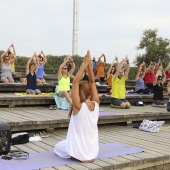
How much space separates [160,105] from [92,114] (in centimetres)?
719

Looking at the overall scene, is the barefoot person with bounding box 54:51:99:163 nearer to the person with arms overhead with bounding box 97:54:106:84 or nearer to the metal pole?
the person with arms overhead with bounding box 97:54:106:84

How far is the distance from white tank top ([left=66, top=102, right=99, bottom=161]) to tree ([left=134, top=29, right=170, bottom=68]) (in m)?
27.4

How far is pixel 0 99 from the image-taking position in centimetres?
875

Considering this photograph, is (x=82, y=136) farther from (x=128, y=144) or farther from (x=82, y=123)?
(x=128, y=144)

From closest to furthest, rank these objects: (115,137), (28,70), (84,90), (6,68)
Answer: (84,90)
(115,137)
(28,70)
(6,68)

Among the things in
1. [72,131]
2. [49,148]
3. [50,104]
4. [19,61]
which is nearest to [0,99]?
[50,104]

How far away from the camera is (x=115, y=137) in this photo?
7.11 metres

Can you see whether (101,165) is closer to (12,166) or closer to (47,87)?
(12,166)

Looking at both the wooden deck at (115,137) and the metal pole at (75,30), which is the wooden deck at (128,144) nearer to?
the wooden deck at (115,137)

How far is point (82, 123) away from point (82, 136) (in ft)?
0.64

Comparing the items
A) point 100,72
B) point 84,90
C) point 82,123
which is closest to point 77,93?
point 84,90

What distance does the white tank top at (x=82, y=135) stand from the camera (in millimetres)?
4922

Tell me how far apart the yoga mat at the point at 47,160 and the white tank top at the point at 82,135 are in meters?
0.17

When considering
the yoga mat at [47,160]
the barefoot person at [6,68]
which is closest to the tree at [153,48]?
the barefoot person at [6,68]
